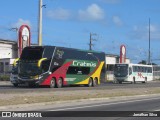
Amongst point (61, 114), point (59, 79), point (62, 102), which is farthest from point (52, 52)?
point (61, 114)

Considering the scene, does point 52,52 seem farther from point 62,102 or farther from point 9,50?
point 9,50

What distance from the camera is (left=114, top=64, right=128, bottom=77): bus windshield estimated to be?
67000mm

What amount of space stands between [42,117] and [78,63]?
29208 millimetres

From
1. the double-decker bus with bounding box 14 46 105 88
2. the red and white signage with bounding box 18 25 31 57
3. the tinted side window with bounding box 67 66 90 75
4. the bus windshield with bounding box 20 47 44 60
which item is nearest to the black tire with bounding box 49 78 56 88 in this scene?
the double-decker bus with bounding box 14 46 105 88

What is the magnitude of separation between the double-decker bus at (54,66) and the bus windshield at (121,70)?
A: 19687mm

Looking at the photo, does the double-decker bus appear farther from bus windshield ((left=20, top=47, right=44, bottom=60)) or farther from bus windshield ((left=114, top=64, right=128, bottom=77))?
bus windshield ((left=114, top=64, right=128, bottom=77))

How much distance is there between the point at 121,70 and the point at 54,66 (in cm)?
2672

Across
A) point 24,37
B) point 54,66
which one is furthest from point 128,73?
point 54,66

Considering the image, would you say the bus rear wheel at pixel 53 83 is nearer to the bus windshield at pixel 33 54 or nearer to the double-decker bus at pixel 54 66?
the double-decker bus at pixel 54 66

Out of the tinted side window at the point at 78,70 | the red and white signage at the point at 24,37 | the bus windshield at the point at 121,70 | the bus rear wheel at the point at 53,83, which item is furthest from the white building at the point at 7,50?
the bus rear wheel at the point at 53,83

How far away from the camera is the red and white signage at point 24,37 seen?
6334 cm

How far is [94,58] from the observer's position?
48.6m

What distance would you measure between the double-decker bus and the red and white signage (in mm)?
18052

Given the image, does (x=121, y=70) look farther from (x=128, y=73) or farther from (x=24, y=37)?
(x=24, y=37)
